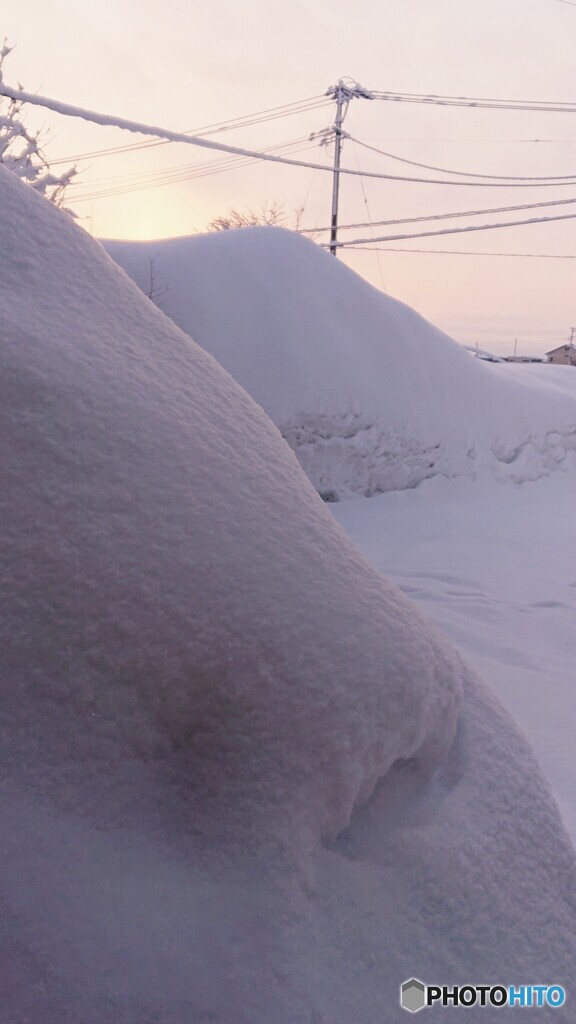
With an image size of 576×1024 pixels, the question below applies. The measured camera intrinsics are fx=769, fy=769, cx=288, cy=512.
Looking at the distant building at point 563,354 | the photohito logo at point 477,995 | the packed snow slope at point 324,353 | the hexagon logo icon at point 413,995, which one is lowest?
the photohito logo at point 477,995

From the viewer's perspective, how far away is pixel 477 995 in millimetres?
1102

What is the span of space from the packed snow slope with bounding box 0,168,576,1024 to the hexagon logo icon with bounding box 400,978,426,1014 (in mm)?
16

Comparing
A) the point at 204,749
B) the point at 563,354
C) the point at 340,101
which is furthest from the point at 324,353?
the point at 563,354

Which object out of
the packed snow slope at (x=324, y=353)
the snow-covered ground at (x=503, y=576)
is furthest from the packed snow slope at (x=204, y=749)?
the packed snow slope at (x=324, y=353)

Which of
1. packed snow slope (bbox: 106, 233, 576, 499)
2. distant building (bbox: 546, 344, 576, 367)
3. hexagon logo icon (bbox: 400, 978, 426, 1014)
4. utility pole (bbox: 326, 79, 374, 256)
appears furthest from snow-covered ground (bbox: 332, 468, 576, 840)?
distant building (bbox: 546, 344, 576, 367)

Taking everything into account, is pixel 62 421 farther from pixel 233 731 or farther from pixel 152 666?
pixel 233 731

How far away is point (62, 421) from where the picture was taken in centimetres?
120

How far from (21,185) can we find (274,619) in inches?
39.6

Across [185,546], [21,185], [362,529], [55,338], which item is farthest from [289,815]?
[362,529]

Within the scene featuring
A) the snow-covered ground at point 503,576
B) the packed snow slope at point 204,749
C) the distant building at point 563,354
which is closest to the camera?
the packed snow slope at point 204,749

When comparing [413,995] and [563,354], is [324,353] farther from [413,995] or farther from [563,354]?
[563,354]

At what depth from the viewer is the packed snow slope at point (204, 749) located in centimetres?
95

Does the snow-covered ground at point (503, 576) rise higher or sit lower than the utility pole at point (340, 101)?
lower

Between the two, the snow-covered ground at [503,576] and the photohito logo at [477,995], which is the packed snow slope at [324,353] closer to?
the snow-covered ground at [503,576]
